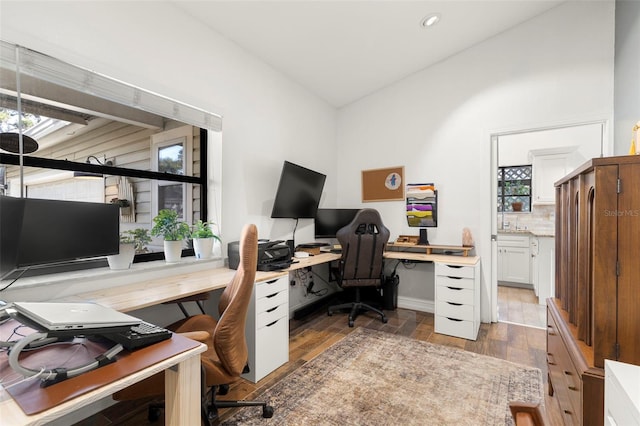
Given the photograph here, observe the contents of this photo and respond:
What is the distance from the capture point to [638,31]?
2.05m

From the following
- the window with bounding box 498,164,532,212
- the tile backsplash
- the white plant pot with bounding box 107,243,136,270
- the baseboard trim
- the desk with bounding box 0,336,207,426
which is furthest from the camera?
the window with bounding box 498,164,532,212

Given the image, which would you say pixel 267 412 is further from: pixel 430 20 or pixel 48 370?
pixel 430 20

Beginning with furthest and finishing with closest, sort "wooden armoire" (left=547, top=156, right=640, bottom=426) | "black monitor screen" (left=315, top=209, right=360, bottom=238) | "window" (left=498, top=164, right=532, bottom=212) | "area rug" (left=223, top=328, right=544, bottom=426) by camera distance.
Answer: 1. "window" (left=498, top=164, right=532, bottom=212)
2. "black monitor screen" (left=315, top=209, right=360, bottom=238)
3. "area rug" (left=223, top=328, right=544, bottom=426)
4. "wooden armoire" (left=547, top=156, right=640, bottom=426)

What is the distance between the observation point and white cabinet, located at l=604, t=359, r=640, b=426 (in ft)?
2.41

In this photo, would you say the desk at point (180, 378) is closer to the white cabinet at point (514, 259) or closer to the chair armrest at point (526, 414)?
the chair armrest at point (526, 414)

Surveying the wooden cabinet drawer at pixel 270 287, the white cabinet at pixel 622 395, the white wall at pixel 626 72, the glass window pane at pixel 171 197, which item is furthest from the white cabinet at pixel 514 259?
the glass window pane at pixel 171 197

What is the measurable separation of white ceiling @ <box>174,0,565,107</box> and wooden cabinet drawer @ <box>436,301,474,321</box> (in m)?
2.77

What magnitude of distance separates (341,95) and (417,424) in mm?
3674

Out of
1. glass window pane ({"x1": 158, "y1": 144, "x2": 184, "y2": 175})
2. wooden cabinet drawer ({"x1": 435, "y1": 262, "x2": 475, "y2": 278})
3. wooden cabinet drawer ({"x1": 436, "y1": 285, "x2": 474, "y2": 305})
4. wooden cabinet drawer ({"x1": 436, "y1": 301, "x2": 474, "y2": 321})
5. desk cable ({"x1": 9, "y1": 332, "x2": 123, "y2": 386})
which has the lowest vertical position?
wooden cabinet drawer ({"x1": 436, "y1": 301, "x2": 474, "y2": 321})

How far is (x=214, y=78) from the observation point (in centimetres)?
249

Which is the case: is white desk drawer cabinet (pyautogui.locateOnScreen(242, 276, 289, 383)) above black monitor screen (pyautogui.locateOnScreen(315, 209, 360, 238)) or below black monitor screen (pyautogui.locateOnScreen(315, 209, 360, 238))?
below

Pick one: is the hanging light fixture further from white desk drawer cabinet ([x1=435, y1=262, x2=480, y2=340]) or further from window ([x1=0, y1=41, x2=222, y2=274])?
white desk drawer cabinet ([x1=435, y1=262, x2=480, y2=340])

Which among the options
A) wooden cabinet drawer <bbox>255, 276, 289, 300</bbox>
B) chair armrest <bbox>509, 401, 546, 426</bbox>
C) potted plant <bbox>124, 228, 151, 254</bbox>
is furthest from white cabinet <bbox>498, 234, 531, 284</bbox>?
potted plant <bbox>124, 228, 151, 254</bbox>

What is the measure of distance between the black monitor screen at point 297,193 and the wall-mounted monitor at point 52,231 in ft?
5.19
